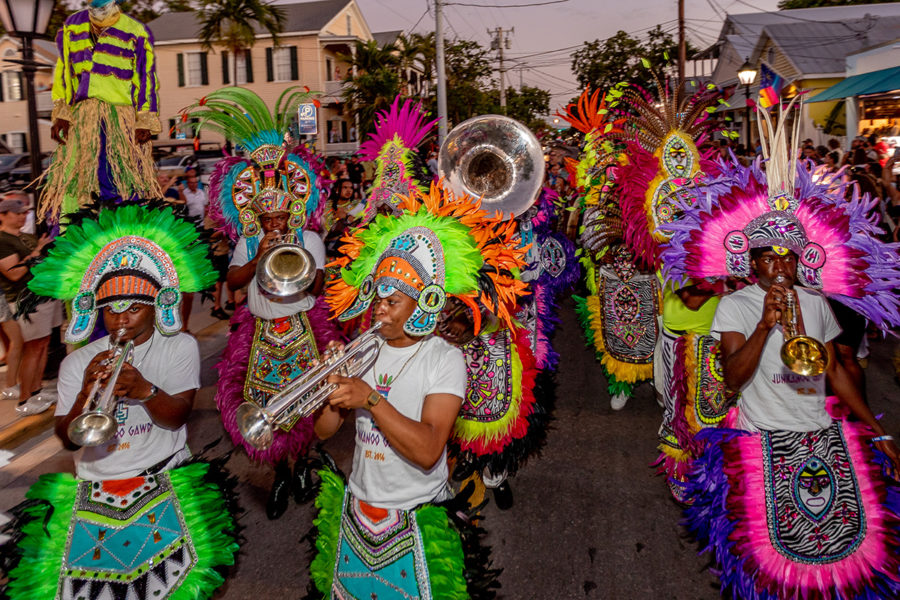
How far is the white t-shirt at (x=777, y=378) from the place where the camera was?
313 cm

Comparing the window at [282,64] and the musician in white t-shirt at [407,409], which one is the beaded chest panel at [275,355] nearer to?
the musician in white t-shirt at [407,409]

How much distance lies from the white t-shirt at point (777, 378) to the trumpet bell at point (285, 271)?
78.5 inches

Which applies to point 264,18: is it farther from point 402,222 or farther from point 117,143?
point 402,222

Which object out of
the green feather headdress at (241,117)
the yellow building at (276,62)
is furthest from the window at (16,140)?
the green feather headdress at (241,117)

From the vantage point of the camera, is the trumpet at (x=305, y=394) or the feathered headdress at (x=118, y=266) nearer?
the trumpet at (x=305, y=394)

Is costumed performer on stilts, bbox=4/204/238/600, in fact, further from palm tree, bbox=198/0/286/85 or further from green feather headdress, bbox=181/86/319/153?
palm tree, bbox=198/0/286/85

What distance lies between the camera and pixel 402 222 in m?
2.75

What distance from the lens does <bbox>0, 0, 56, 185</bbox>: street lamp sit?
19.9 ft

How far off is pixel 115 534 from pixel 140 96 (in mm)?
3112

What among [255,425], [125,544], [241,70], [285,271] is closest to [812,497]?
[255,425]

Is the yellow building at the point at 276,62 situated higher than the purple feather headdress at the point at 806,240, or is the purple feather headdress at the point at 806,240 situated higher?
the yellow building at the point at 276,62

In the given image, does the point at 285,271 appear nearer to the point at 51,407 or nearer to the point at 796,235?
the point at 796,235

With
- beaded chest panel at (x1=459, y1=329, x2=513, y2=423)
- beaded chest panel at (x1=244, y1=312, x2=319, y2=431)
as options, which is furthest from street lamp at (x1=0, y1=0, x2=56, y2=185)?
beaded chest panel at (x1=459, y1=329, x2=513, y2=423)

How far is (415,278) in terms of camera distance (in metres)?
2.53
